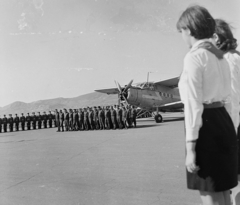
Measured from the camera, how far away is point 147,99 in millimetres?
22062

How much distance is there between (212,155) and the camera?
76.0 inches

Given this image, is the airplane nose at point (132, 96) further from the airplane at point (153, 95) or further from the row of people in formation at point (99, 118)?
the row of people in formation at point (99, 118)

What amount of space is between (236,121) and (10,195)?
3666mm

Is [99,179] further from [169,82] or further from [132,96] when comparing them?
[169,82]

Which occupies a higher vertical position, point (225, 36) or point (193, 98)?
point (225, 36)

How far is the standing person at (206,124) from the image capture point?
189cm

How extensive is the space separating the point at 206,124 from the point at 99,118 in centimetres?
1640

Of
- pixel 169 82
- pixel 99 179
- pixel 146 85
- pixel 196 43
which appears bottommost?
pixel 99 179

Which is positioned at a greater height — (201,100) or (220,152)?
(201,100)

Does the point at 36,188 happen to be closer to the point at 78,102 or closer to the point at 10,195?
the point at 10,195

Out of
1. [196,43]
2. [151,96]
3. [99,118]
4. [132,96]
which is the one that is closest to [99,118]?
[99,118]

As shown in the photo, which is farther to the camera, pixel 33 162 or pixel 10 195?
pixel 33 162

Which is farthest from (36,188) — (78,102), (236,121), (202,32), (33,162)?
(78,102)

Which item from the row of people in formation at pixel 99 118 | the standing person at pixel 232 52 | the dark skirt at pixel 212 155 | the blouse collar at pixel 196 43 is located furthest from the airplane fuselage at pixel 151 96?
the dark skirt at pixel 212 155
